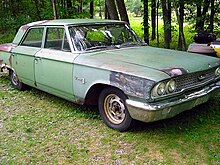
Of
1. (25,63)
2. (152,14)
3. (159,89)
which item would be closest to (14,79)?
(25,63)

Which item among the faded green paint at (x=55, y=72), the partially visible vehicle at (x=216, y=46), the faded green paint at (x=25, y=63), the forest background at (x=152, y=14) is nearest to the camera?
the faded green paint at (x=55, y=72)

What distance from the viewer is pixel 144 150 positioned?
3393mm

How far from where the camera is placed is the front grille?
11.6 ft

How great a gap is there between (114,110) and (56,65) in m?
1.34

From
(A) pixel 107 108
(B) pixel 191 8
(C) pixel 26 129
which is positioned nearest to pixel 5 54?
→ (C) pixel 26 129

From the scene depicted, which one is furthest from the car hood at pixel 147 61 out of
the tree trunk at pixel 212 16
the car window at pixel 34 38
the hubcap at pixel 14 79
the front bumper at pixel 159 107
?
the tree trunk at pixel 212 16

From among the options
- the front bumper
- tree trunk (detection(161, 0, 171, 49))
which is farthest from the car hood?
tree trunk (detection(161, 0, 171, 49))

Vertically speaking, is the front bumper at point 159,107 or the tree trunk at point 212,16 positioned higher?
the tree trunk at point 212,16

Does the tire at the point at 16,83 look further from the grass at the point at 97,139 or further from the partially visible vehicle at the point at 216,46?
the partially visible vehicle at the point at 216,46

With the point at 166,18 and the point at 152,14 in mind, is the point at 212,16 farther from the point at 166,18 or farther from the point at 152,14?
the point at 152,14

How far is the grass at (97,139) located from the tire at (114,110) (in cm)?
12

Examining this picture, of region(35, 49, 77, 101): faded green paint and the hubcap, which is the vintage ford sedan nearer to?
region(35, 49, 77, 101): faded green paint

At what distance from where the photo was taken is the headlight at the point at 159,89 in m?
3.27

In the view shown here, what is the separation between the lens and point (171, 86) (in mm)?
3420
